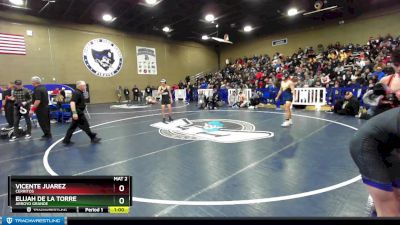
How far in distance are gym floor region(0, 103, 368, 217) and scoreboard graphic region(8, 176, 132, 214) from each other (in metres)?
0.42

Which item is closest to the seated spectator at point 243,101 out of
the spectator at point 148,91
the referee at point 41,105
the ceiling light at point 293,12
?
the ceiling light at point 293,12

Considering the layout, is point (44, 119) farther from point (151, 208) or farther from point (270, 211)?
point (270, 211)

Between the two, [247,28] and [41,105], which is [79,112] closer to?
[41,105]

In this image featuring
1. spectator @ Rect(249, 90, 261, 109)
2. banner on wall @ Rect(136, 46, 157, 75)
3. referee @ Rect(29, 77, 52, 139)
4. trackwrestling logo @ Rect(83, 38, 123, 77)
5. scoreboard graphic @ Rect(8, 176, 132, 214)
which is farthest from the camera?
banner on wall @ Rect(136, 46, 157, 75)

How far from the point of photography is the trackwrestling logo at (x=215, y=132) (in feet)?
21.3

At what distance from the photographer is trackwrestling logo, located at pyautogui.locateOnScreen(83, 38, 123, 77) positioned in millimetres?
20594

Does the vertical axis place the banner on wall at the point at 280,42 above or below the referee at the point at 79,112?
above

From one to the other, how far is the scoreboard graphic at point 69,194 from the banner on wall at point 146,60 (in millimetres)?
23753

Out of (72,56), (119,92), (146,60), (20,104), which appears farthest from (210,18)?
(20,104)

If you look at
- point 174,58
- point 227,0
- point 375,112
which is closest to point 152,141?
point 375,112

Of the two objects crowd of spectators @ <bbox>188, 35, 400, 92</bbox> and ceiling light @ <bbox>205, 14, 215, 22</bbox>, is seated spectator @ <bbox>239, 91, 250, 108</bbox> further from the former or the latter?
ceiling light @ <bbox>205, 14, 215, 22</bbox>

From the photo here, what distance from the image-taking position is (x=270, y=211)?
2838mm

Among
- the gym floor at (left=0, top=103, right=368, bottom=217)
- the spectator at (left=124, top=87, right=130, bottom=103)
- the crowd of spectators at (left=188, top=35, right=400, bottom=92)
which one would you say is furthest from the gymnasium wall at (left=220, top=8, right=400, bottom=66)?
the gym floor at (left=0, top=103, right=368, bottom=217)

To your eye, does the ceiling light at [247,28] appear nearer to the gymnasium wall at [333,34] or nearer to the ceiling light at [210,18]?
the gymnasium wall at [333,34]
